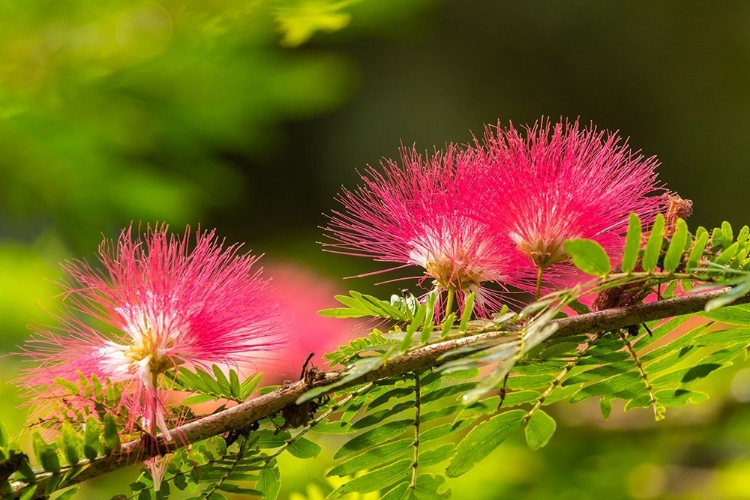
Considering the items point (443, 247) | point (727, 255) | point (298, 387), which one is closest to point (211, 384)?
point (298, 387)

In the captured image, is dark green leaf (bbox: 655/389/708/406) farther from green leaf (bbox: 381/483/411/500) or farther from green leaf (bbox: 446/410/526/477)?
green leaf (bbox: 381/483/411/500)

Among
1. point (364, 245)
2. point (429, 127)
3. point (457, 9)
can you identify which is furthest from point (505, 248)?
point (457, 9)

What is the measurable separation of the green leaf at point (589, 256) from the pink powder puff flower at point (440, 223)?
0.14m

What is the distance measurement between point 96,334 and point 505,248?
39 cm

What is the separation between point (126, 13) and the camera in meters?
1.49

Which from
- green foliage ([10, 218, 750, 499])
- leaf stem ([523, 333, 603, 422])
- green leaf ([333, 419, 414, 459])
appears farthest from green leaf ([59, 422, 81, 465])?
leaf stem ([523, 333, 603, 422])

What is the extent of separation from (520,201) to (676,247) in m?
0.14

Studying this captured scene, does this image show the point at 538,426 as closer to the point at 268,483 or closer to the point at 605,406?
the point at 605,406

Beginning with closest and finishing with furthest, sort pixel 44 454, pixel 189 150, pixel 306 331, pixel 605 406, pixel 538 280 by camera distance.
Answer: pixel 44 454 < pixel 538 280 < pixel 605 406 < pixel 306 331 < pixel 189 150

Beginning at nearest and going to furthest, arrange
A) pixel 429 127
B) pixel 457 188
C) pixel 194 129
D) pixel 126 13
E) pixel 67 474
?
pixel 67 474, pixel 457 188, pixel 126 13, pixel 194 129, pixel 429 127

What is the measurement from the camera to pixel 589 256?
66cm

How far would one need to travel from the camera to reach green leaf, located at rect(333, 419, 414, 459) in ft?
2.62

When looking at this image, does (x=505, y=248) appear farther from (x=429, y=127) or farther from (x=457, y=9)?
(x=457, y=9)

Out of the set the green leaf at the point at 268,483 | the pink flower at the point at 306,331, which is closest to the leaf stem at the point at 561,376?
the green leaf at the point at 268,483
